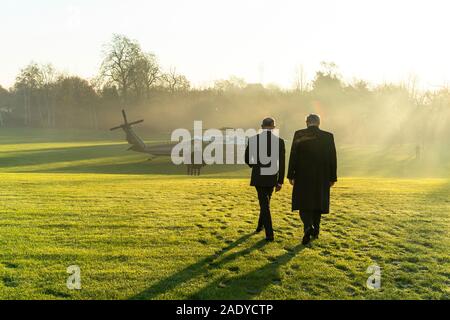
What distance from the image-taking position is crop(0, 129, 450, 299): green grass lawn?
505cm

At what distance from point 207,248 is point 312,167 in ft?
8.05

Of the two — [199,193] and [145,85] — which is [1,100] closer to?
[145,85]

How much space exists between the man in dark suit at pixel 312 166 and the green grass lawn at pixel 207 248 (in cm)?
88

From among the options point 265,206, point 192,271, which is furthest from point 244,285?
point 265,206

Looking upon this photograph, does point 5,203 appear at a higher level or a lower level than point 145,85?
lower

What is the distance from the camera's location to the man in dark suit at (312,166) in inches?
266

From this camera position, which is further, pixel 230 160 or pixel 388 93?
pixel 388 93

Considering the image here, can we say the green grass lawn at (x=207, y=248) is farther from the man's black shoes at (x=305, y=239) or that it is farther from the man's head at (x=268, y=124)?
the man's head at (x=268, y=124)

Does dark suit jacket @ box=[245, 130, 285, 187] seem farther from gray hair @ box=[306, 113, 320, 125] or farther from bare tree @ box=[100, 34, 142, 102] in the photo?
bare tree @ box=[100, 34, 142, 102]
